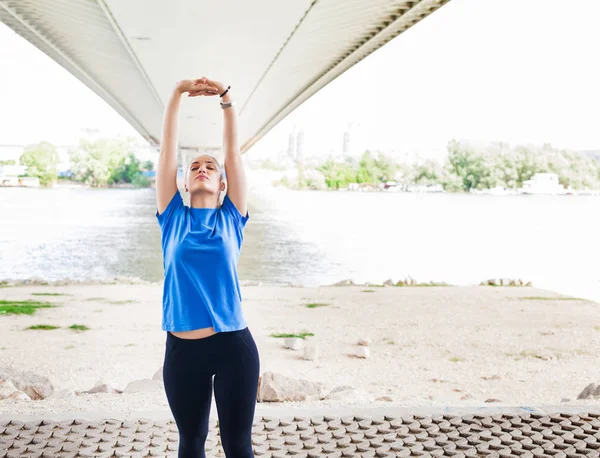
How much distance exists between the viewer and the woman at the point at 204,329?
9.36 ft

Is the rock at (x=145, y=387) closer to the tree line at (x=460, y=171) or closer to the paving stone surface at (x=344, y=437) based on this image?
the paving stone surface at (x=344, y=437)

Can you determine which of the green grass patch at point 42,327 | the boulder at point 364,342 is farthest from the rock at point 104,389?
the green grass patch at point 42,327

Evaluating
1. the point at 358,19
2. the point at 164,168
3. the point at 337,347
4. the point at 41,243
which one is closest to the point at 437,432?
the point at 164,168

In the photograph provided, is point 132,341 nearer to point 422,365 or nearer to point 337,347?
point 337,347

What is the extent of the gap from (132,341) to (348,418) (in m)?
4.65

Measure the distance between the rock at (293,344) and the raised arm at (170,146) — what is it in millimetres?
5174

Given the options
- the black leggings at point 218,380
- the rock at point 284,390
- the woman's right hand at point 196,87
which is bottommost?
the rock at point 284,390

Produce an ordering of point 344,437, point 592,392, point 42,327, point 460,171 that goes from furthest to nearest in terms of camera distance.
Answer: point 460,171, point 42,327, point 592,392, point 344,437

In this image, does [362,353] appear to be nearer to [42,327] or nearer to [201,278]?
[42,327]

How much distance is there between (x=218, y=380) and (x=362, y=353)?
17.0ft

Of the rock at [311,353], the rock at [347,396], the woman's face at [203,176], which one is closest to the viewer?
the woman's face at [203,176]

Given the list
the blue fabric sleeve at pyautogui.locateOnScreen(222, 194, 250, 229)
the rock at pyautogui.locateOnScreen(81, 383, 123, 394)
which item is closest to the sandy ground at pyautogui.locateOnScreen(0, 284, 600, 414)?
the rock at pyautogui.locateOnScreen(81, 383, 123, 394)

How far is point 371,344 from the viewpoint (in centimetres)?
868

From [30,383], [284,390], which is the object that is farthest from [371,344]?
[30,383]
